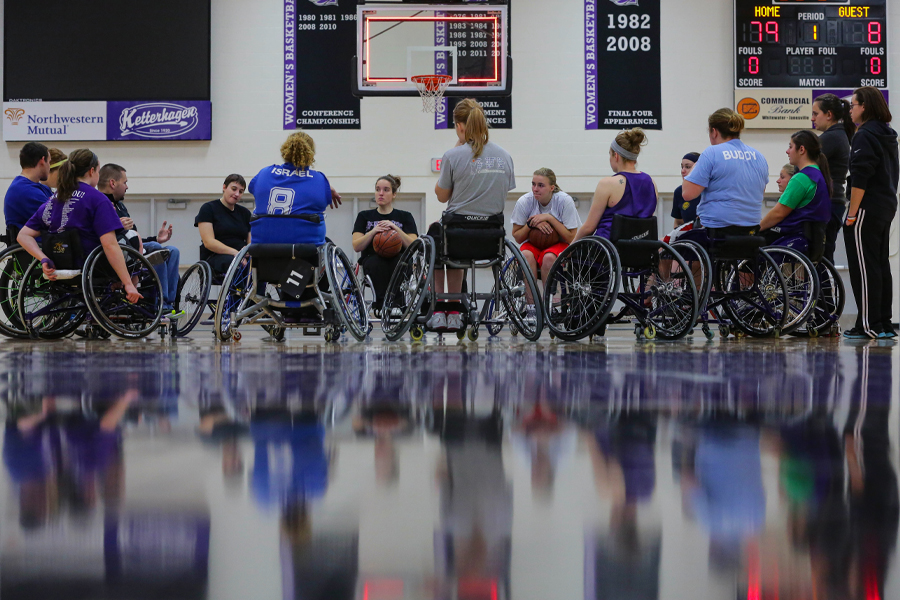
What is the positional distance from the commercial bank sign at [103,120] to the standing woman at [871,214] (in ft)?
25.3

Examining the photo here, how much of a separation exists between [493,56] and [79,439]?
828 centimetres

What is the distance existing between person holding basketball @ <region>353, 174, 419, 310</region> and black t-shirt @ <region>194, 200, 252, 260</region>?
0.85 m

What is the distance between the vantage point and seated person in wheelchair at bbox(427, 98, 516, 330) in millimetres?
3986

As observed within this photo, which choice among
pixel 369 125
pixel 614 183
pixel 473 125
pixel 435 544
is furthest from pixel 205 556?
pixel 369 125

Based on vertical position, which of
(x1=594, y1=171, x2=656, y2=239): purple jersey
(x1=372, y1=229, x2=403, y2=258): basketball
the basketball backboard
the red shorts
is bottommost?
the red shorts

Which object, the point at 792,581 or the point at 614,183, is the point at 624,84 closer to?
the point at 614,183

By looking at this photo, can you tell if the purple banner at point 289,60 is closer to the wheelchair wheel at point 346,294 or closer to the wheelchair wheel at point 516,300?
the wheelchair wheel at point 346,294

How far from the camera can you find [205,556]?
24.2 inches

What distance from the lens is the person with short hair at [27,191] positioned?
15.6ft

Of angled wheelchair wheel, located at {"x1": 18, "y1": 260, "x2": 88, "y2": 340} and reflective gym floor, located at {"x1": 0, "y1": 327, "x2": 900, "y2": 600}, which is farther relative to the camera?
angled wheelchair wheel, located at {"x1": 18, "y1": 260, "x2": 88, "y2": 340}

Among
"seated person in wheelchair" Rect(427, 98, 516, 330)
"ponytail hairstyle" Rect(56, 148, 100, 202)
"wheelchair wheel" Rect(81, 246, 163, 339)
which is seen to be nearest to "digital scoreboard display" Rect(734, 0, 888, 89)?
"seated person in wheelchair" Rect(427, 98, 516, 330)

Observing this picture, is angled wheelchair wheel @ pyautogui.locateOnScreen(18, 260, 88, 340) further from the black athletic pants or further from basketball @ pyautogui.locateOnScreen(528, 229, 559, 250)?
the black athletic pants

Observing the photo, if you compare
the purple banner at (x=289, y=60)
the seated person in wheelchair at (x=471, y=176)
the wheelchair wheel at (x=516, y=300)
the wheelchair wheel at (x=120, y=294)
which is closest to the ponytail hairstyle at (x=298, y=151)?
the seated person in wheelchair at (x=471, y=176)

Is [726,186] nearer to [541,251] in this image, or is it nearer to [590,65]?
[541,251]
